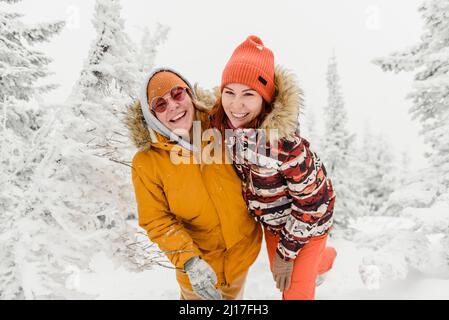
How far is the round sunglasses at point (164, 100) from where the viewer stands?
3484 millimetres

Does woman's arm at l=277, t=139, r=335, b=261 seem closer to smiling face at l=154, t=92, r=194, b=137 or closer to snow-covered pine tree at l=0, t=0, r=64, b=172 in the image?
smiling face at l=154, t=92, r=194, b=137

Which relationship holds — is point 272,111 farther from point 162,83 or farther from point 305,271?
point 305,271

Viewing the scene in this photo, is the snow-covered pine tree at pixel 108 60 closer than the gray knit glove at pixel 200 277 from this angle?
No

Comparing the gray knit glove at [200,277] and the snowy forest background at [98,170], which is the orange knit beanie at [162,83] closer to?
the snowy forest background at [98,170]

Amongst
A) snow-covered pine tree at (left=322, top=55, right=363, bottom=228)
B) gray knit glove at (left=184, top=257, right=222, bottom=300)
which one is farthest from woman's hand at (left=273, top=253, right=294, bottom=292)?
snow-covered pine tree at (left=322, top=55, right=363, bottom=228)

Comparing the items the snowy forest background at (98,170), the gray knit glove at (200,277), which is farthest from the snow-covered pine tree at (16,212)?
the gray knit glove at (200,277)

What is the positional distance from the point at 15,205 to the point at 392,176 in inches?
1161

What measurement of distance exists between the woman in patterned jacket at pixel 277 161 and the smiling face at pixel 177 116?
297mm

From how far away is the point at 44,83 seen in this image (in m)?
9.78

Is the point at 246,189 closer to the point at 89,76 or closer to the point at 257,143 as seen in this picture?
the point at 257,143

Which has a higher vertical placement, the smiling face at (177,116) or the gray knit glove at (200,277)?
the smiling face at (177,116)

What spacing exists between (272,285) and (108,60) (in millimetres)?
10354

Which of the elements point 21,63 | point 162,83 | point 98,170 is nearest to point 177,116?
point 162,83

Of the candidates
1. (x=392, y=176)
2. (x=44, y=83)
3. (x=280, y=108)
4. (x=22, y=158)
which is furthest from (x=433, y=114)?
(x=392, y=176)
